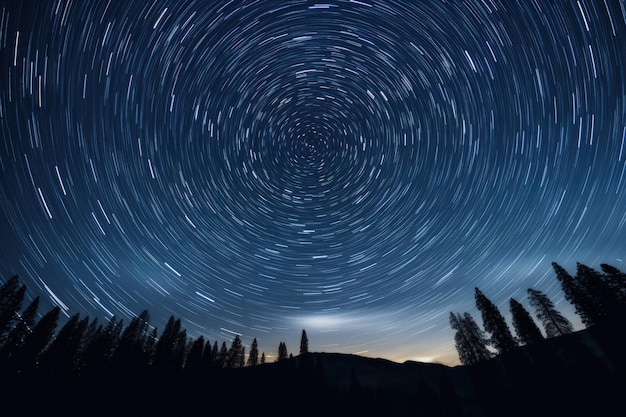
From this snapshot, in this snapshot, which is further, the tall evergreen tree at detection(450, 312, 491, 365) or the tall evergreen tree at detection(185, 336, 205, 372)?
the tall evergreen tree at detection(185, 336, 205, 372)

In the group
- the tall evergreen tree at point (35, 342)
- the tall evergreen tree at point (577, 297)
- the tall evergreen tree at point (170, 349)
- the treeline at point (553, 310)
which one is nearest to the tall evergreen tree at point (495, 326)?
the treeline at point (553, 310)

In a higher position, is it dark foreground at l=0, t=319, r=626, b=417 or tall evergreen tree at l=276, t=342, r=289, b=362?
tall evergreen tree at l=276, t=342, r=289, b=362

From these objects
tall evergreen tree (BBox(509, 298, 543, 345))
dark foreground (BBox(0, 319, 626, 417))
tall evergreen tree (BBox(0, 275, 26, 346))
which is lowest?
dark foreground (BBox(0, 319, 626, 417))

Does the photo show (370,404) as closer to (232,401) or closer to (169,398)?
(232,401)

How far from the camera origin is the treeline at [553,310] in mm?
29312

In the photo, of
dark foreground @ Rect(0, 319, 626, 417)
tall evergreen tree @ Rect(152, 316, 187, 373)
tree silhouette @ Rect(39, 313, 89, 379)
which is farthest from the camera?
tall evergreen tree @ Rect(152, 316, 187, 373)

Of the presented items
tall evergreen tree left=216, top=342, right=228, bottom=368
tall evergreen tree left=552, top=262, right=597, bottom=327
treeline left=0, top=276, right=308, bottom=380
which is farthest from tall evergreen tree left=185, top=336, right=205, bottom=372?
tall evergreen tree left=552, top=262, right=597, bottom=327

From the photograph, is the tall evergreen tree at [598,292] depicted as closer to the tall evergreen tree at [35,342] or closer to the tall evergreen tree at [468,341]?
the tall evergreen tree at [468,341]

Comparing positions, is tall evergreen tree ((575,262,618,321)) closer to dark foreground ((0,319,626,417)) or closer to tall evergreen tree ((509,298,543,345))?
dark foreground ((0,319,626,417))

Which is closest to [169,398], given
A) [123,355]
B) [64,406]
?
[64,406]

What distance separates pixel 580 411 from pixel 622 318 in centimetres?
1215

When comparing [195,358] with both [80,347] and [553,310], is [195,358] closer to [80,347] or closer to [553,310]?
[80,347]

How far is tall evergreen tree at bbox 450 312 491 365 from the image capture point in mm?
38153

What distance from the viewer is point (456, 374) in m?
43.6
